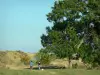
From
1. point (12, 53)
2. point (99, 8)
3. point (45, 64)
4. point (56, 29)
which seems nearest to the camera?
point (99, 8)

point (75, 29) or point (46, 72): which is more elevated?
point (75, 29)

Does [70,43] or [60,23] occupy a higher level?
[60,23]

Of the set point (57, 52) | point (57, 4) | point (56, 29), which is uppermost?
point (57, 4)

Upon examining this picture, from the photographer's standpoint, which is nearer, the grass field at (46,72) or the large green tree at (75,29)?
the grass field at (46,72)

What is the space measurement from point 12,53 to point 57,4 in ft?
143

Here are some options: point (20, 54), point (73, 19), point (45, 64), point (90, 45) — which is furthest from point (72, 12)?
point (20, 54)

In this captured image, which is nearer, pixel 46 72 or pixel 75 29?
pixel 46 72

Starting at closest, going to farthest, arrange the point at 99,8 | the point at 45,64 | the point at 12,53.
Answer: the point at 99,8 → the point at 45,64 → the point at 12,53

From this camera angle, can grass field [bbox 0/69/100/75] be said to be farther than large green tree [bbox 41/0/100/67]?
No

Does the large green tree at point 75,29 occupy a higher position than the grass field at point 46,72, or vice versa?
the large green tree at point 75,29

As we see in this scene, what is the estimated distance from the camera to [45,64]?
79.8 metres

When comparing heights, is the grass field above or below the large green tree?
below

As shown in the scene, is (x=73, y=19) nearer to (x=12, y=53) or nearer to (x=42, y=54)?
(x=42, y=54)

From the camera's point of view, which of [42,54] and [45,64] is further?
[45,64]
